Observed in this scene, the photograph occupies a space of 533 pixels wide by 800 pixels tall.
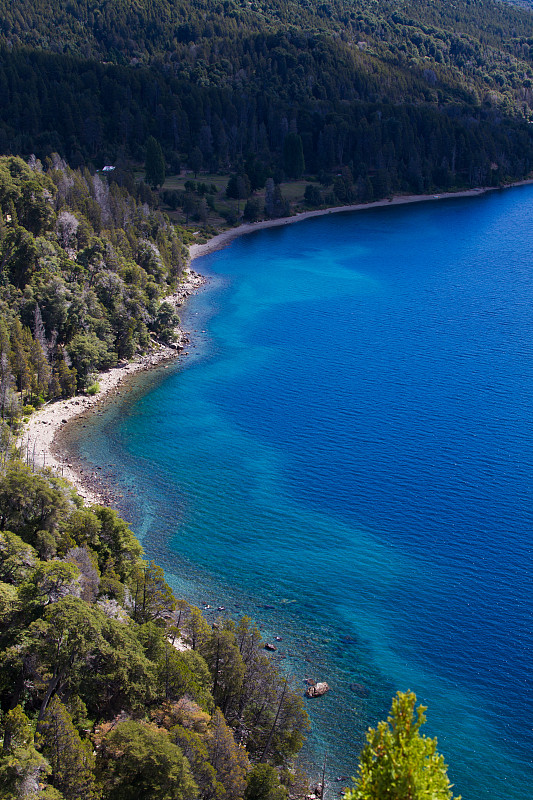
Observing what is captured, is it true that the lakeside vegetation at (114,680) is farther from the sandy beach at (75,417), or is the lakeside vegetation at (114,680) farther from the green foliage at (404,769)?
the sandy beach at (75,417)

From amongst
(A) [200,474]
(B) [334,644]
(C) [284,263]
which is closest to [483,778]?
(B) [334,644]

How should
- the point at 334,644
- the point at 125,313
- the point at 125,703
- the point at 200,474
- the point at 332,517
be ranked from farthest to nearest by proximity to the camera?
the point at 125,313 → the point at 200,474 → the point at 332,517 → the point at 334,644 → the point at 125,703

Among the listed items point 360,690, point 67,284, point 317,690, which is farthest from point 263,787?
point 67,284

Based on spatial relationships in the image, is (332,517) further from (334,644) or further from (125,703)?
(125,703)

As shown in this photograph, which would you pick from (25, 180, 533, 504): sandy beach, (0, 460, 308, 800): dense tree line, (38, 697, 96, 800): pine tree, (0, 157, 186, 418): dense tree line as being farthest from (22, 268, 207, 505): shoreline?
(38, 697, 96, 800): pine tree

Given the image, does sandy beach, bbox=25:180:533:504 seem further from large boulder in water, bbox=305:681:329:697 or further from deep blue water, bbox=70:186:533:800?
large boulder in water, bbox=305:681:329:697

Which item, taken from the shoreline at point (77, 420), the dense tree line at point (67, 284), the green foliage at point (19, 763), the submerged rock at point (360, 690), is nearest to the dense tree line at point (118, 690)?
the green foliage at point (19, 763)
